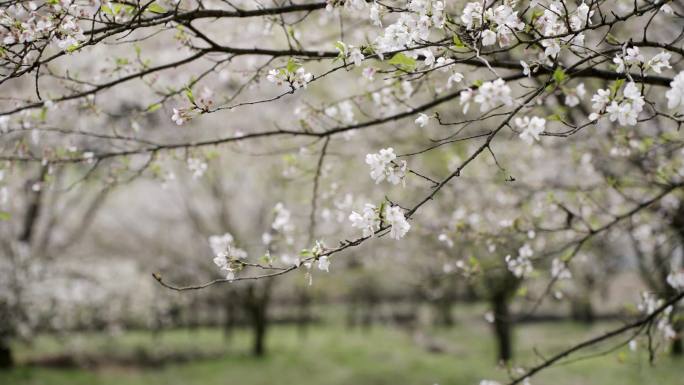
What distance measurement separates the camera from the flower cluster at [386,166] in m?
2.09

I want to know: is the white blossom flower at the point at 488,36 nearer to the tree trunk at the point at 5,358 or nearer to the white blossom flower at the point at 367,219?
the white blossom flower at the point at 367,219

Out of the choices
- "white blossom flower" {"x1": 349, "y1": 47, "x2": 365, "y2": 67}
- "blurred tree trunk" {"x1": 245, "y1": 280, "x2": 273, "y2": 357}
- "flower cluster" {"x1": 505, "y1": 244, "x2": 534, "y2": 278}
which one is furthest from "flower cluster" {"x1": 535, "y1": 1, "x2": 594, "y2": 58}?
"blurred tree trunk" {"x1": 245, "y1": 280, "x2": 273, "y2": 357}

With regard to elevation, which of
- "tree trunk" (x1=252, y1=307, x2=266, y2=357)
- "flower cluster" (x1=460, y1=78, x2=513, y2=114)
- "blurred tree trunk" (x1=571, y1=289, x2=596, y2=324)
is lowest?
"flower cluster" (x1=460, y1=78, x2=513, y2=114)

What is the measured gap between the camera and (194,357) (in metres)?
15.5

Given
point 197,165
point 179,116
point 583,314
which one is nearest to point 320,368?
point 197,165

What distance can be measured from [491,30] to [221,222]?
45.8 feet

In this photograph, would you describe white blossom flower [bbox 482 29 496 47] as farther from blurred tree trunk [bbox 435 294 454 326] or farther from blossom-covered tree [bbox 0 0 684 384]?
blurred tree trunk [bbox 435 294 454 326]

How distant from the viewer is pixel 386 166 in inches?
83.4

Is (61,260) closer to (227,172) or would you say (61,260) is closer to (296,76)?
(227,172)

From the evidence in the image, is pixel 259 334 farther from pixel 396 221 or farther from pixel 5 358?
pixel 396 221

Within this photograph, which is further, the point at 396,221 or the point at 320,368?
the point at 320,368

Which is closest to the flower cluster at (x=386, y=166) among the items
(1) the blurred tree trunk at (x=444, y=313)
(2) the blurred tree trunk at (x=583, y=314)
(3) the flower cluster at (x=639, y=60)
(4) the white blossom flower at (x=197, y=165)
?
(3) the flower cluster at (x=639, y=60)

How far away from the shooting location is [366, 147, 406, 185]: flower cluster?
2088mm

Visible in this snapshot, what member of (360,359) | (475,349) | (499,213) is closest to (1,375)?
(360,359)
